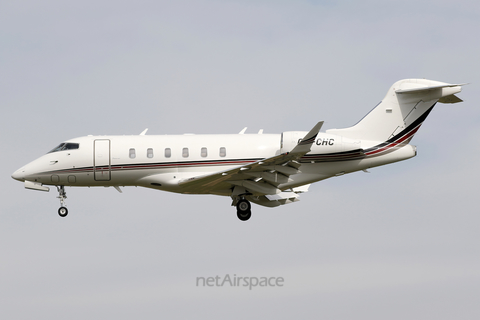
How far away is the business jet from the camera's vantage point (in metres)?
28.0

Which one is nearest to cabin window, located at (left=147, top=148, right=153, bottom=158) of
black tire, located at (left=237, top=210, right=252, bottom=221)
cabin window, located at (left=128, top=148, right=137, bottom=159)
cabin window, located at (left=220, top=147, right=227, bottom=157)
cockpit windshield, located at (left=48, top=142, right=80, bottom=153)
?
cabin window, located at (left=128, top=148, right=137, bottom=159)

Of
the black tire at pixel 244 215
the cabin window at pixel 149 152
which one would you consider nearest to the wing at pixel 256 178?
the black tire at pixel 244 215

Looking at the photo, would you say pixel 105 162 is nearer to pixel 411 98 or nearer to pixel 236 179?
pixel 236 179

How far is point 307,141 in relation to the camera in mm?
25062

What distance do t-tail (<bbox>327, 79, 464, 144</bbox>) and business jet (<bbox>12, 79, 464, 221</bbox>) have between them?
1.6 inches

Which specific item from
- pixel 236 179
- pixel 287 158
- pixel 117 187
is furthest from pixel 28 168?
pixel 287 158

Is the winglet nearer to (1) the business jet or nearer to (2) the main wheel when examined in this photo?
(1) the business jet

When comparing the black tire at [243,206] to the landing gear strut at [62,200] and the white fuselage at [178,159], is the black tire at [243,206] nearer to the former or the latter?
the white fuselage at [178,159]

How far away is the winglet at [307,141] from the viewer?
24578 mm

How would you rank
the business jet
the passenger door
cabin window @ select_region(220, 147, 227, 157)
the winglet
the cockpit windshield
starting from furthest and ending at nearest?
1. the cockpit windshield
2. the passenger door
3. cabin window @ select_region(220, 147, 227, 157)
4. the business jet
5. the winglet

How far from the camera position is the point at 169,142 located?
Answer: 28766 mm

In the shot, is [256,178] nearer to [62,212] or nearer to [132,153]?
[132,153]

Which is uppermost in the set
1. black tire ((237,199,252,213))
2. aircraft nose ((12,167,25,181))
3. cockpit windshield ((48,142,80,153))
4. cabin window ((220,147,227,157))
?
cockpit windshield ((48,142,80,153))

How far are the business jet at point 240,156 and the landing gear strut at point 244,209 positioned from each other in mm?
40
